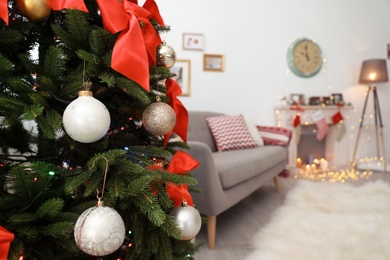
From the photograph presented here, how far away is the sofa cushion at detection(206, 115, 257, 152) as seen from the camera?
8.51ft

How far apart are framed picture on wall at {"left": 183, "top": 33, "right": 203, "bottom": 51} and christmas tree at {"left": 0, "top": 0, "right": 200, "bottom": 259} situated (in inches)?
110

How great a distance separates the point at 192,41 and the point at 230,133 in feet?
4.48

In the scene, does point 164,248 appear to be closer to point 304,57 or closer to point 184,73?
point 184,73

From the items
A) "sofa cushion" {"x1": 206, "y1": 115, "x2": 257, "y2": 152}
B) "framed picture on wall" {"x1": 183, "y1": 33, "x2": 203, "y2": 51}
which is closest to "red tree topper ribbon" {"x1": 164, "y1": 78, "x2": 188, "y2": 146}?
"sofa cushion" {"x1": 206, "y1": 115, "x2": 257, "y2": 152}

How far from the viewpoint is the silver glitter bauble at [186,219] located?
25.9 inches

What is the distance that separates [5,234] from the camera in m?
0.44

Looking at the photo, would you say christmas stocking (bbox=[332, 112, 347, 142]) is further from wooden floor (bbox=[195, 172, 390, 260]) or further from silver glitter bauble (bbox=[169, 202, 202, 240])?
silver glitter bauble (bbox=[169, 202, 202, 240])

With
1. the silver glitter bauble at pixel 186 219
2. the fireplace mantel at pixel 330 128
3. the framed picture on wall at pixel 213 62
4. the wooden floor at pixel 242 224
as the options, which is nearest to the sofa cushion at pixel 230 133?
the wooden floor at pixel 242 224

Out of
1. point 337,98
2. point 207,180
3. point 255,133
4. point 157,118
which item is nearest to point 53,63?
point 157,118

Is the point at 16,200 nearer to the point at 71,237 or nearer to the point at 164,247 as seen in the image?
the point at 71,237

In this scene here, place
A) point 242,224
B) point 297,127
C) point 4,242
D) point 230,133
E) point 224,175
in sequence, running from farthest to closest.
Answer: point 297,127, point 230,133, point 242,224, point 224,175, point 4,242

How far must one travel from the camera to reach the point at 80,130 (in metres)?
0.50

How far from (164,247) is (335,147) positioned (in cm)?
386

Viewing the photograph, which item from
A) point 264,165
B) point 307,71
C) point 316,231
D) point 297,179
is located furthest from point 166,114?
point 307,71
